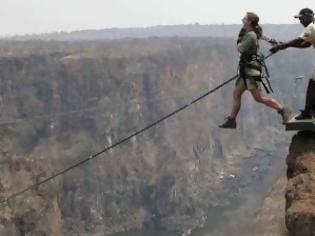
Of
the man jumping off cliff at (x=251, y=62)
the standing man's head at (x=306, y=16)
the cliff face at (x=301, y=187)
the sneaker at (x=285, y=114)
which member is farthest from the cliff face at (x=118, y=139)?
the standing man's head at (x=306, y=16)

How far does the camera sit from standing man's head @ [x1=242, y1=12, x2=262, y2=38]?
8406 millimetres

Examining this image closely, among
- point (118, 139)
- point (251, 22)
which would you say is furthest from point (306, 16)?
point (118, 139)

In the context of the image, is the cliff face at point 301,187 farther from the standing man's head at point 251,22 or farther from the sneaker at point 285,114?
the standing man's head at point 251,22

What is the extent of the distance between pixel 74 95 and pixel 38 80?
193 inches

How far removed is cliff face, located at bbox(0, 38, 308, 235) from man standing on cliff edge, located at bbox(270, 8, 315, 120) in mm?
44984

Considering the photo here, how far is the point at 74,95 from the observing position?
268 feet

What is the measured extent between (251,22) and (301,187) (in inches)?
89.8

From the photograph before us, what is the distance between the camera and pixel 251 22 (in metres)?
8.46

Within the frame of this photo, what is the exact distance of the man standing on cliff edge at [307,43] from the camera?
7844mm

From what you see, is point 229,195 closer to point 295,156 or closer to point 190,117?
point 190,117

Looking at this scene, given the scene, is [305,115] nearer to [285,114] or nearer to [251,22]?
[285,114]

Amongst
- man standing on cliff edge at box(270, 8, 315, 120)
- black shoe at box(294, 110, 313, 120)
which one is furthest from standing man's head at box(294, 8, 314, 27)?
black shoe at box(294, 110, 313, 120)

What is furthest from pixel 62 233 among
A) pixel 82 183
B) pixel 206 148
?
pixel 206 148

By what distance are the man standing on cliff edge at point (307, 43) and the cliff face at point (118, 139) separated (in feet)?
148
